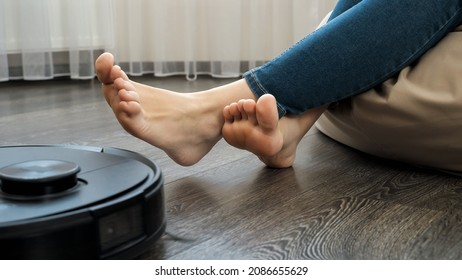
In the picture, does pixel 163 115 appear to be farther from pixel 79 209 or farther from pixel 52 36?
pixel 52 36

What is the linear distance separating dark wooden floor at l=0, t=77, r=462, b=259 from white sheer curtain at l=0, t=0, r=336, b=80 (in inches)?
48.2

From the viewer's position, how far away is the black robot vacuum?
2.13 ft

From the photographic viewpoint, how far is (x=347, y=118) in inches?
49.3

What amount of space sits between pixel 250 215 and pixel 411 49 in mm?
415

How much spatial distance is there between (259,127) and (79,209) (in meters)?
0.43

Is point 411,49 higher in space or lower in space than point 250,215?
higher

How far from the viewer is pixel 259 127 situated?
105 cm

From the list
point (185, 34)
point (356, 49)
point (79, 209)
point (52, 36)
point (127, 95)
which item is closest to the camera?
point (79, 209)

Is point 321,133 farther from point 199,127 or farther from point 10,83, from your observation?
point 10,83

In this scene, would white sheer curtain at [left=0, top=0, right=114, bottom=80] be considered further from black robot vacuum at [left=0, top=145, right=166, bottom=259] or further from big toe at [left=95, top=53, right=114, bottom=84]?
black robot vacuum at [left=0, top=145, right=166, bottom=259]

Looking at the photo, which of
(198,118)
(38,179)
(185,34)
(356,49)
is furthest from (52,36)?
(38,179)

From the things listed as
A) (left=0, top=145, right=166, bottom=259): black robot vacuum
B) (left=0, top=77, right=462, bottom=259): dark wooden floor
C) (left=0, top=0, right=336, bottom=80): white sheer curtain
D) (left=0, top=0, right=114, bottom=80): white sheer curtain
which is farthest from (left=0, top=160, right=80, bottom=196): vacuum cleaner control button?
(left=0, top=0, right=336, bottom=80): white sheer curtain

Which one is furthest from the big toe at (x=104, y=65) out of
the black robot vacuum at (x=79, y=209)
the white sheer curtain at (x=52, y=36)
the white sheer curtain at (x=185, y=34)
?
the white sheer curtain at (x=185, y=34)
